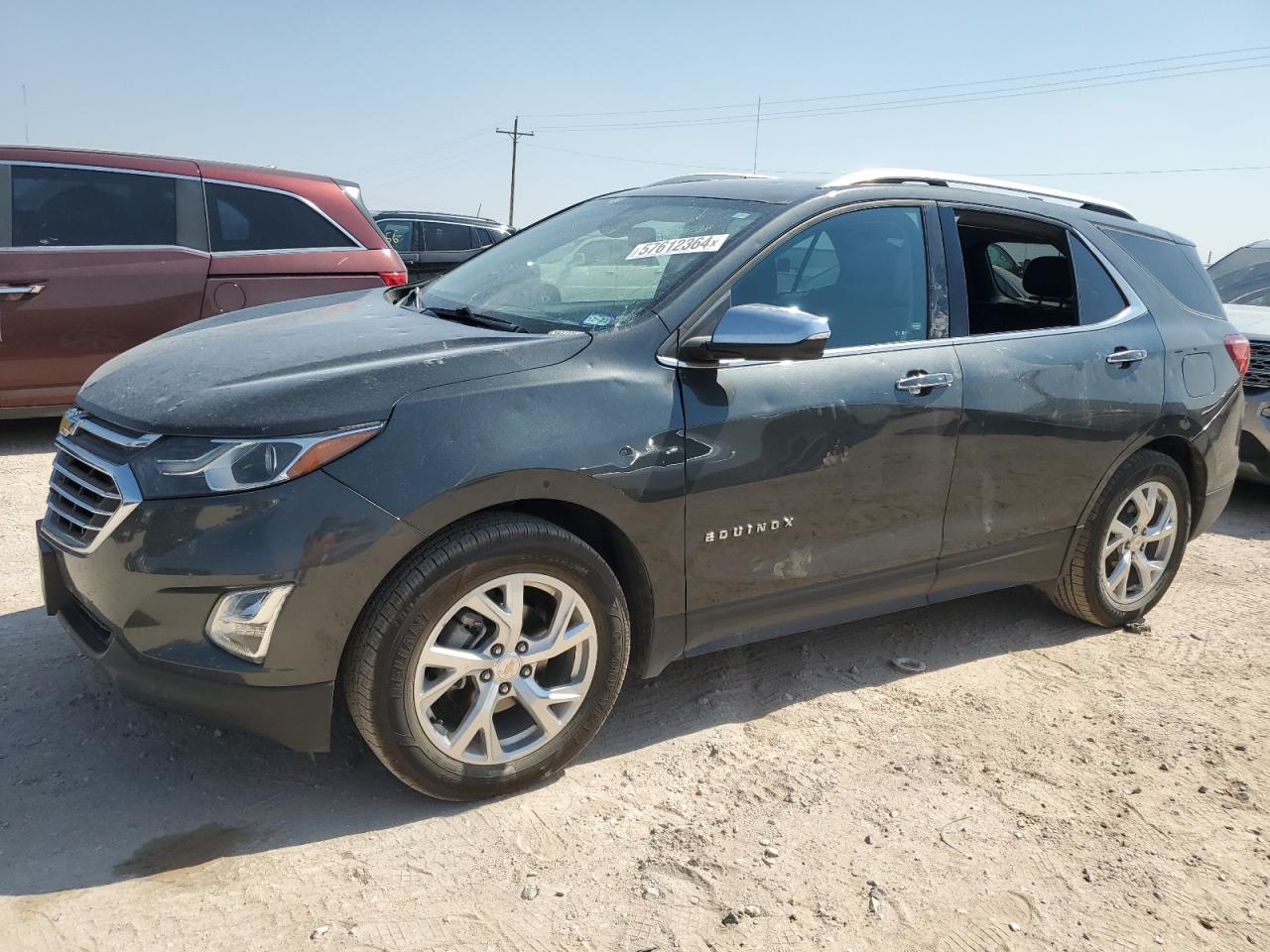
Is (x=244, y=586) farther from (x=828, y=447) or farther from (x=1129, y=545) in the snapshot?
(x=1129, y=545)

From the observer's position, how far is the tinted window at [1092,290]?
4250 mm

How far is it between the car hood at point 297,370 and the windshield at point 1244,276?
277 inches

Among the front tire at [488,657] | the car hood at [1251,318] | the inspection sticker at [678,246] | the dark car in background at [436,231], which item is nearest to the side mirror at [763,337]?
the inspection sticker at [678,246]

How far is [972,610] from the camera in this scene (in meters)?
4.77

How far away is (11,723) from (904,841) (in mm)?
2641

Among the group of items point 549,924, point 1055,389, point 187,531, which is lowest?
point 549,924

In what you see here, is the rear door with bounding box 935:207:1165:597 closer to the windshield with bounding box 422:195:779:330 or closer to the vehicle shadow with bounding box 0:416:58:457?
the windshield with bounding box 422:195:779:330

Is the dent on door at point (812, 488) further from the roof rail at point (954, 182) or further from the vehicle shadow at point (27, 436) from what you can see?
the vehicle shadow at point (27, 436)

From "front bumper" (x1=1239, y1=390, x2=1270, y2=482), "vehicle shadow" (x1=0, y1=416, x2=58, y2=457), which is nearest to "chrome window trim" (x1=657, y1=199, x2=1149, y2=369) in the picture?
"front bumper" (x1=1239, y1=390, x2=1270, y2=482)

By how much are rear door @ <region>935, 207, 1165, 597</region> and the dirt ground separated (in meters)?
0.54

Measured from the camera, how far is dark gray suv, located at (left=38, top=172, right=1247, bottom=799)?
262cm

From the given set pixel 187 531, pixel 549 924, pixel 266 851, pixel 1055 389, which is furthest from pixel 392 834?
pixel 1055 389

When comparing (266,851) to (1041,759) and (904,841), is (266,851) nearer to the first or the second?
(904,841)

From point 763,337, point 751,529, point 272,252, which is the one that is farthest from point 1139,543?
point 272,252
